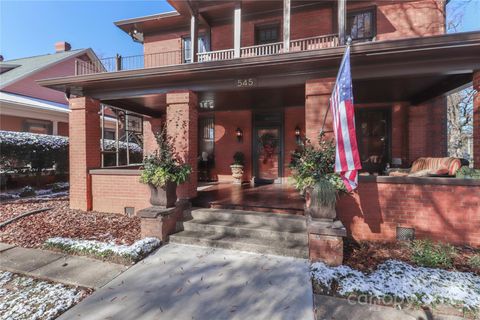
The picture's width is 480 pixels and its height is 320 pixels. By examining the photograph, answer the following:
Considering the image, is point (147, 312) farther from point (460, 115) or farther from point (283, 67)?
point (460, 115)

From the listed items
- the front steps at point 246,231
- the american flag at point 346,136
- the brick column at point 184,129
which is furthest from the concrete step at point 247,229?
the american flag at point 346,136

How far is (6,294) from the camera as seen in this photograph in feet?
8.95

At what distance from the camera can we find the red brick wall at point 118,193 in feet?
18.0

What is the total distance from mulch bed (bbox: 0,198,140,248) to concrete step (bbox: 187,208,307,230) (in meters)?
1.32

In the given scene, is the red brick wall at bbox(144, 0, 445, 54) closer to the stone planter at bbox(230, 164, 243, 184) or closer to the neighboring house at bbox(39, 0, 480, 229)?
the neighboring house at bbox(39, 0, 480, 229)

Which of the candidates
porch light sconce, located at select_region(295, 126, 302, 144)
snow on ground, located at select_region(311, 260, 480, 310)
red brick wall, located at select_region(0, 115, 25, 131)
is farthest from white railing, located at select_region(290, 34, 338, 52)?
red brick wall, located at select_region(0, 115, 25, 131)

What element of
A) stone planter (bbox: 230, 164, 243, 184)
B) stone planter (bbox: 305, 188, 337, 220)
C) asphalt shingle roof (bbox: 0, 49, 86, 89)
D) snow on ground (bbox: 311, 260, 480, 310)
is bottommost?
snow on ground (bbox: 311, 260, 480, 310)

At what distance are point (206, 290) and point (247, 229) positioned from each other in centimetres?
137

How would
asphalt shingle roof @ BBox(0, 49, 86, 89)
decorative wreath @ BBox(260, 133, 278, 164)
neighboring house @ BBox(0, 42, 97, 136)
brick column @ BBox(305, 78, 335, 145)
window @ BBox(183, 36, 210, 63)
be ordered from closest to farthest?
brick column @ BBox(305, 78, 335, 145) → decorative wreath @ BBox(260, 133, 278, 164) → window @ BBox(183, 36, 210, 63) → neighboring house @ BBox(0, 42, 97, 136) → asphalt shingle roof @ BBox(0, 49, 86, 89)

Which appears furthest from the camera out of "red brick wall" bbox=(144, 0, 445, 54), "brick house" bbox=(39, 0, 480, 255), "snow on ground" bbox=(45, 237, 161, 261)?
"red brick wall" bbox=(144, 0, 445, 54)

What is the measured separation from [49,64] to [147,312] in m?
16.8

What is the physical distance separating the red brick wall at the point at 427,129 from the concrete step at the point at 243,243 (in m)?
5.65

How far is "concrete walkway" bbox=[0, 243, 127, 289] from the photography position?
9.84ft

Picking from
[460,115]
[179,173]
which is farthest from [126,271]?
[460,115]
